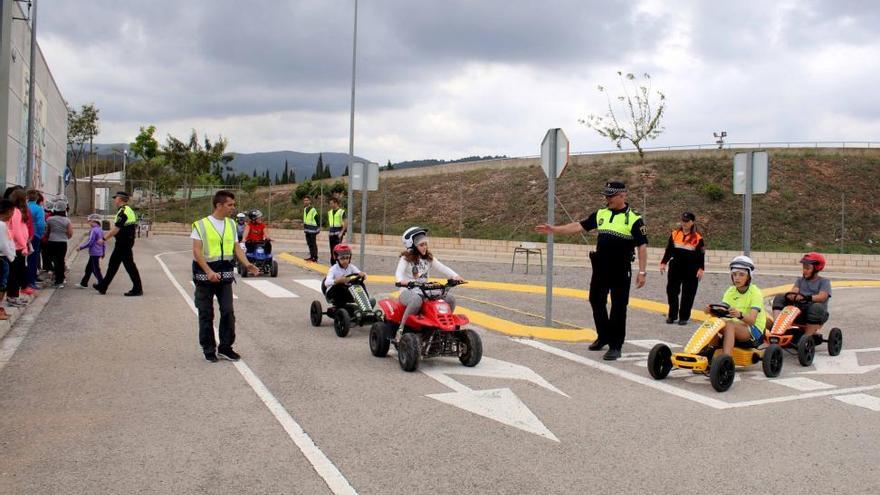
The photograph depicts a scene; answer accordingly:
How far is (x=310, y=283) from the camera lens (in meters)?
16.6

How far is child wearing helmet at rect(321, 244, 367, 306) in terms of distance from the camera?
10219 millimetres

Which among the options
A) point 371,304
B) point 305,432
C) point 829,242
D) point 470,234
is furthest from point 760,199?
point 305,432

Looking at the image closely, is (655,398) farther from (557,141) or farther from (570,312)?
(570,312)

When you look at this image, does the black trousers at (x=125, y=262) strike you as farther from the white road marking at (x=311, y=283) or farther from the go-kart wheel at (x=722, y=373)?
the go-kart wheel at (x=722, y=373)

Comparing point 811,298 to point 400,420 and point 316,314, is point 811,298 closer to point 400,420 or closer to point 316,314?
point 400,420

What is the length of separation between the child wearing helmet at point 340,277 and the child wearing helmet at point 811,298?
219 inches

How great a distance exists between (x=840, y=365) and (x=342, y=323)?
612 centimetres

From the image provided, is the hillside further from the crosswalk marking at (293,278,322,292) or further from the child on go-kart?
the child on go-kart

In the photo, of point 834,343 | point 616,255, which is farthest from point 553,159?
point 834,343

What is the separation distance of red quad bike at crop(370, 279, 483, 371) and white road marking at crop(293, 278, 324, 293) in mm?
7497

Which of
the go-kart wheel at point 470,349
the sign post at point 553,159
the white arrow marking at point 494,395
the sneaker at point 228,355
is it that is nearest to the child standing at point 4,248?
the sneaker at point 228,355

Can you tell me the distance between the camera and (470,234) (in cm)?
4091

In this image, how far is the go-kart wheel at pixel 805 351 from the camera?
27.8 feet

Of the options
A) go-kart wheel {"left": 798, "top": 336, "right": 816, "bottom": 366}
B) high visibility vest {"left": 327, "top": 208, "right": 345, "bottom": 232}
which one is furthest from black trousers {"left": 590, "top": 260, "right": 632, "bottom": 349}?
high visibility vest {"left": 327, "top": 208, "right": 345, "bottom": 232}
